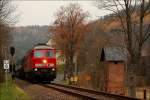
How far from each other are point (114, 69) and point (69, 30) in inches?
776

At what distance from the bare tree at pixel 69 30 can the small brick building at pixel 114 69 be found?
13810 millimetres

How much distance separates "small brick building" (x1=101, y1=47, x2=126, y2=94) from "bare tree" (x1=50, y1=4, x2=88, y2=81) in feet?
45.3

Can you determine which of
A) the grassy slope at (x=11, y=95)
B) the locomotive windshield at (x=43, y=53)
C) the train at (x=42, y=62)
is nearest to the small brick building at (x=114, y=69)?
the train at (x=42, y=62)

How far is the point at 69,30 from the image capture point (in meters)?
67.2

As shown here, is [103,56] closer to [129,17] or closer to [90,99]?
[129,17]

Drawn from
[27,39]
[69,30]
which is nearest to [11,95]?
[69,30]

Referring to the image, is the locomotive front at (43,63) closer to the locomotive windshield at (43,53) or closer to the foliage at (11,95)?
the locomotive windshield at (43,53)

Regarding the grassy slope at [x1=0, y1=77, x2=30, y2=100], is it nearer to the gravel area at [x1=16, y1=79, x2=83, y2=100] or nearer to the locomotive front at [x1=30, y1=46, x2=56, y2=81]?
the gravel area at [x1=16, y1=79, x2=83, y2=100]

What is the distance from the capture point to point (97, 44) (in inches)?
3191

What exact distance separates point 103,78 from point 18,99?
26347 millimetres

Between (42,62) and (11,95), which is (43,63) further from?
(11,95)

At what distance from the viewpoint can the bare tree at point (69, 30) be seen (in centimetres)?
6538

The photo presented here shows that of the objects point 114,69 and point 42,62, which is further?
point 114,69

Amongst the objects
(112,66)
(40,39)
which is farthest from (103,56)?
(40,39)
